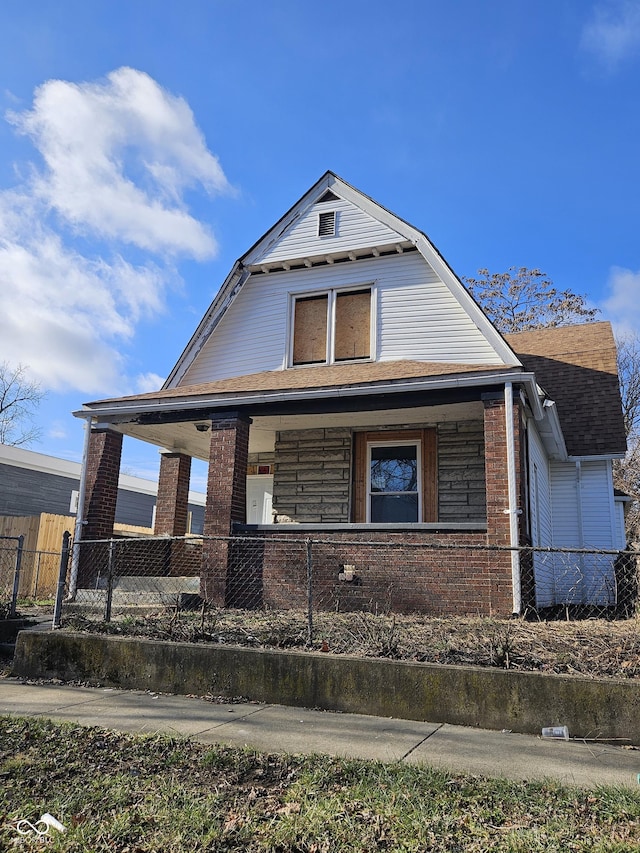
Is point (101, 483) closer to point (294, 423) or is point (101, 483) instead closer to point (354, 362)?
point (294, 423)

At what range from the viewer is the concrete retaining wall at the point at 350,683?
15.7ft

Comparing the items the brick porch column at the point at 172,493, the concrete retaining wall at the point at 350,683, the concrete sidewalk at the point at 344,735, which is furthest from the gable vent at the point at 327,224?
the concrete sidewalk at the point at 344,735

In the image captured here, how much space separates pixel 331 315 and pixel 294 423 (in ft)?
7.02

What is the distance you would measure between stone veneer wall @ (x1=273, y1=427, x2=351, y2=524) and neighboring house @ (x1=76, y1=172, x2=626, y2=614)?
1.2 inches

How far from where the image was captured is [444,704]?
16.8ft

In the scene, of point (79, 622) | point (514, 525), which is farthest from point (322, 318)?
point (79, 622)

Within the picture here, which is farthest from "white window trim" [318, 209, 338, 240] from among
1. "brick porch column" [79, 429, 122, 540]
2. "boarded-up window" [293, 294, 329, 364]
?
"brick porch column" [79, 429, 122, 540]

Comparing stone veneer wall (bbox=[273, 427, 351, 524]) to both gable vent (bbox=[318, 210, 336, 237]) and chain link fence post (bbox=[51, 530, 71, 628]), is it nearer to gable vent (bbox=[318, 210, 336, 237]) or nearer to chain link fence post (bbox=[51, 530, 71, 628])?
gable vent (bbox=[318, 210, 336, 237])

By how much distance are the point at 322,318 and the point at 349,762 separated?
9291 mm

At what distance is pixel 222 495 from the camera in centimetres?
1020

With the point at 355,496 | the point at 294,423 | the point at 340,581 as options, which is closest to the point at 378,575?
the point at 340,581

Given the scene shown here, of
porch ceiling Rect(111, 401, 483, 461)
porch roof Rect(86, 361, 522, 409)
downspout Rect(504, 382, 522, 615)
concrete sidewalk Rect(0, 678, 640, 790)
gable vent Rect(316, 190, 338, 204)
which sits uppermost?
gable vent Rect(316, 190, 338, 204)

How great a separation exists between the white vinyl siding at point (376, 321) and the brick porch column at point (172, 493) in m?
2.02

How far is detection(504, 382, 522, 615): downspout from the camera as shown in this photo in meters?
8.21
